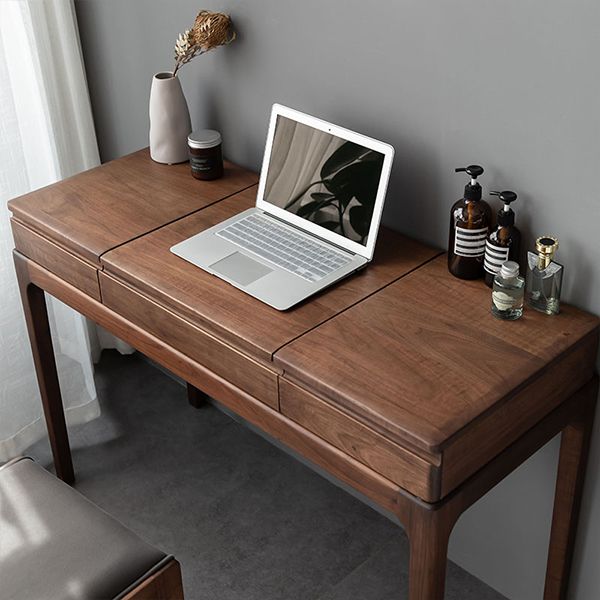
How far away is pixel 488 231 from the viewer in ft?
6.06

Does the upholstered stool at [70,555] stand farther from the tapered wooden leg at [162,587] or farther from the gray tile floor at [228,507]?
the gray tile floor at [228,507]

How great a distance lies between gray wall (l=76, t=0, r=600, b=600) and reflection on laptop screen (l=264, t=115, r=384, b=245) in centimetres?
9

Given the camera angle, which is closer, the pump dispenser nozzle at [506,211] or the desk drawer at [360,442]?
the desk drawer at [360,442]

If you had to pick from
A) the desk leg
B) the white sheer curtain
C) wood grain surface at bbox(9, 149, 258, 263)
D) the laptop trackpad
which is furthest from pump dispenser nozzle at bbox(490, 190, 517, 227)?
the white sheer curtain

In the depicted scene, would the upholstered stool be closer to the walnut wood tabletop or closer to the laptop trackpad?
the walnut wood tabletop

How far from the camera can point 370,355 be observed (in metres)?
1.68

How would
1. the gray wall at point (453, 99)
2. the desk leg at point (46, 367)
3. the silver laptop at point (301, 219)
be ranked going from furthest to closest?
the desk leg at point (46, 367), the silver laptop at point (301, 219), the gray wall at point (453, 99)

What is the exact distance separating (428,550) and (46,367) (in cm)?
118

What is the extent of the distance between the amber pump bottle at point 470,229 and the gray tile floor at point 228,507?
2.57 feet

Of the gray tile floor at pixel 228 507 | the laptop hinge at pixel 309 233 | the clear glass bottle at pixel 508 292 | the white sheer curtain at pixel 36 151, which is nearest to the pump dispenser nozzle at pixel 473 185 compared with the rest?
the clear glass bottle at pixel 508 292

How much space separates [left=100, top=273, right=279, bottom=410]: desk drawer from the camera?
69.3 inches

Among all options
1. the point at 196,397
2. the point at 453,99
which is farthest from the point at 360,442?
the point at 196,397

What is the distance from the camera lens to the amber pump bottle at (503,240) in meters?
1.76

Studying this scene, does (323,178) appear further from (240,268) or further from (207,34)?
(207,34)
